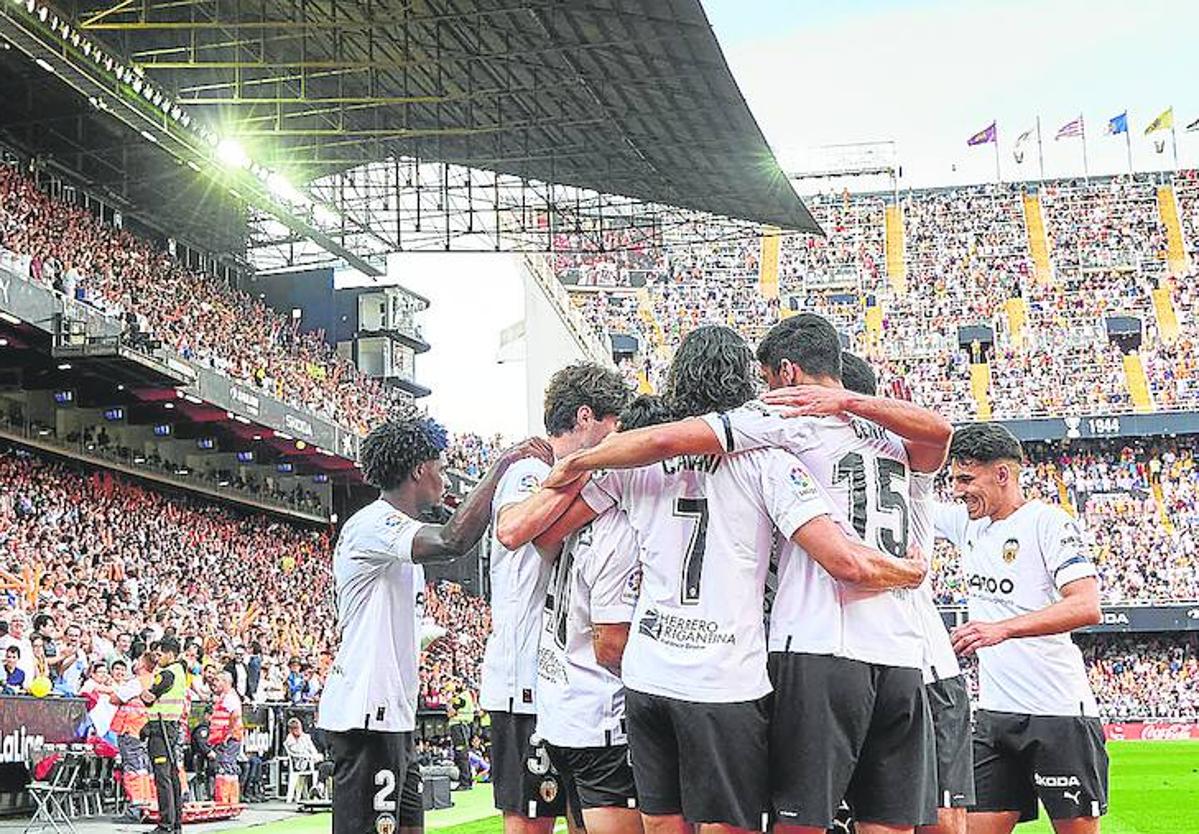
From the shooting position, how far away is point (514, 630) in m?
6.23

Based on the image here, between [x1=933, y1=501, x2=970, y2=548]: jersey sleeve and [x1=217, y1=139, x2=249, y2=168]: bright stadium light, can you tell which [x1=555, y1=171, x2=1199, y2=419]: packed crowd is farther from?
[x1=933, y1=501, x2=970, y2=548]: jersey sleeve

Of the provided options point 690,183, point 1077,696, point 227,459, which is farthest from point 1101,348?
point 1077,696

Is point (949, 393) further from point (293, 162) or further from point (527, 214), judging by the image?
point (293, 162)

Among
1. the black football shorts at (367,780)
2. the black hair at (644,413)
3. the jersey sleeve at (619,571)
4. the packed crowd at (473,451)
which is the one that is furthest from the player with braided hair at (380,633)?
the packed crowd at (473,451)

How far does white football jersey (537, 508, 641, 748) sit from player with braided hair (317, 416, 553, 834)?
3.35 ft

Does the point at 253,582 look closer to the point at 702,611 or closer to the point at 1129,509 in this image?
the point at 1129,509

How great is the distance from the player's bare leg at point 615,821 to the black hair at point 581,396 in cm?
143

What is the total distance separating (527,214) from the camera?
32.1 m

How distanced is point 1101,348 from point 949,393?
18.2ft

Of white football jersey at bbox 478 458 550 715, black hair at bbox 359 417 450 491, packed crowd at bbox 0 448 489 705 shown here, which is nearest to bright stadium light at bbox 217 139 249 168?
packed crowd at bbox 0 448 489 705

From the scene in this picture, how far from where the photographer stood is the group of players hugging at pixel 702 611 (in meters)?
4.71

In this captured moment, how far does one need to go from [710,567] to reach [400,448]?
231cm

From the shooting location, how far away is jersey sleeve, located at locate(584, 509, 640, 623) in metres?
5.31

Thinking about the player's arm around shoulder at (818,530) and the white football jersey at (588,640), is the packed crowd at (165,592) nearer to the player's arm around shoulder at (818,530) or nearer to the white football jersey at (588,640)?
the white football jersey at (588,640)
